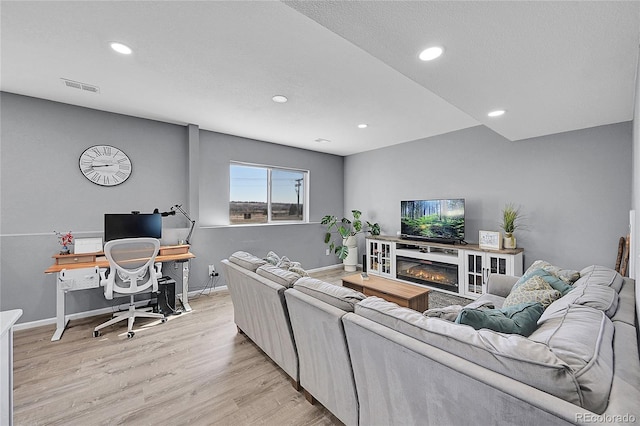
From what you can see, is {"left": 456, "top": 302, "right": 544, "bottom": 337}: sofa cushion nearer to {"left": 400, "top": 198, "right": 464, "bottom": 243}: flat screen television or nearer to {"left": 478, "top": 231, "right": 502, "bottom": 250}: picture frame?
{"left": 478, "top": 231, "right": 502, "bottom": 250}: picture frame

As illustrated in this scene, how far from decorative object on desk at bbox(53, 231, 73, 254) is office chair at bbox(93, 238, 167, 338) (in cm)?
59

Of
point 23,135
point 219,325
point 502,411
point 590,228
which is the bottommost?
point 219,325

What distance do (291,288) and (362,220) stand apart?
4.30 metres

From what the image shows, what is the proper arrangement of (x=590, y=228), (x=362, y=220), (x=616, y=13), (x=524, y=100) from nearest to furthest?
(x=616, y=13) < (x=524, y=100) < (x=590, y=228) < (x=362, y=220)

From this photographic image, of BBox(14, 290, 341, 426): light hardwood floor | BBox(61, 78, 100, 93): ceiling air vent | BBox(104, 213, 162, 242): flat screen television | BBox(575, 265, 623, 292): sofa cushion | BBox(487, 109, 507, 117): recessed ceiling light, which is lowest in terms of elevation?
BBox(14, 290, 341, 426): light hardwood floor

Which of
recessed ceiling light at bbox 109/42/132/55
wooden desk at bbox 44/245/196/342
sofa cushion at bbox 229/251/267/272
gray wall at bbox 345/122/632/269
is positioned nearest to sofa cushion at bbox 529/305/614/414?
sofa cushion at bbox 229/251/267/272

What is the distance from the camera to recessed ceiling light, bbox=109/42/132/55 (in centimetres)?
203

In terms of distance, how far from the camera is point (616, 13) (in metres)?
1.32

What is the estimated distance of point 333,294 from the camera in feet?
4.99

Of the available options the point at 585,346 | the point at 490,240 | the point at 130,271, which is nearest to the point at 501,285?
the point at 490,240

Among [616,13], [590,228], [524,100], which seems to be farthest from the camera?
[590,228]

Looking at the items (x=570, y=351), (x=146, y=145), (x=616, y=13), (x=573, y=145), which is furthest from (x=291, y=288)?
(x=573, y=145)

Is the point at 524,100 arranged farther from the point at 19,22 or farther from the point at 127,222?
the point at 127,222

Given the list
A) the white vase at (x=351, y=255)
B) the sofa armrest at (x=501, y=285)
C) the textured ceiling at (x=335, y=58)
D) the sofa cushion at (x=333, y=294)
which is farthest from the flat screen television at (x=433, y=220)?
the sofa cushion at (x=333, y=294)
